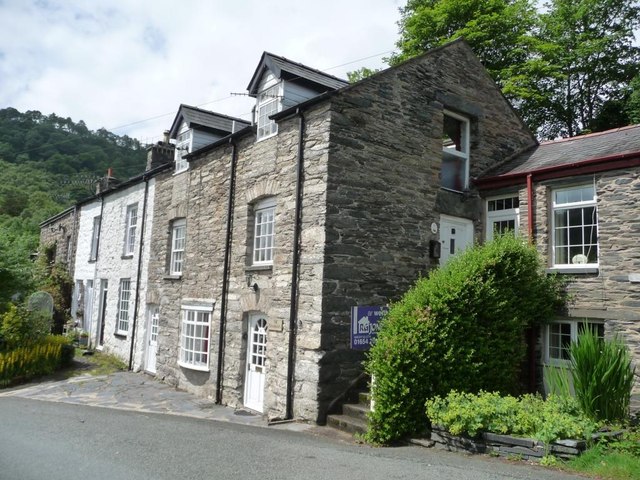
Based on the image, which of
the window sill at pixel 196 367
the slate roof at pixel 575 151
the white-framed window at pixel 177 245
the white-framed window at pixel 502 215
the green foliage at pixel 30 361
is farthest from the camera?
the white-framed window at pixel 177 245

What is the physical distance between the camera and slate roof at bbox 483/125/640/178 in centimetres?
1013

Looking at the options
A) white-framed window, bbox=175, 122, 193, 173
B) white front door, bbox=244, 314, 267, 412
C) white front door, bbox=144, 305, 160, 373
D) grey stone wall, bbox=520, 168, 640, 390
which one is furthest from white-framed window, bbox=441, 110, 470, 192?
white front door, bbox=144, 305, 160, 373

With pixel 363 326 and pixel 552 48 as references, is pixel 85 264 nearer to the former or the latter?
pixel 363 326

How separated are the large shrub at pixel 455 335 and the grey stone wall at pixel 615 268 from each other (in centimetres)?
110

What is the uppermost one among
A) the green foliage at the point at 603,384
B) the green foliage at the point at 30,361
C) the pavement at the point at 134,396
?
the green foliage at the point at 603,384

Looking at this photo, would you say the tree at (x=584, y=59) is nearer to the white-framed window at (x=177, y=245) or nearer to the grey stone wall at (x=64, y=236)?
the white-framed window at (x=177, y=245)

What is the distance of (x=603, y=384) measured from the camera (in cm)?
709

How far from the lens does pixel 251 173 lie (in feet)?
38.6

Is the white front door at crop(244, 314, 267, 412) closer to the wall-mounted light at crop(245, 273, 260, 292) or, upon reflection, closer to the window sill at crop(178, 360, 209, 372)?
the wall-mounted light at crop(245, 273, 260, 292)

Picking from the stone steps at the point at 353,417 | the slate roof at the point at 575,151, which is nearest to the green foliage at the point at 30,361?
the stone steps at the point at 353,417

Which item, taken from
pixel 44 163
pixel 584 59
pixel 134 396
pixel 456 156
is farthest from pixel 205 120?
pixel 44 163

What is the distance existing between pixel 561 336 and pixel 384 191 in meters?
4.78

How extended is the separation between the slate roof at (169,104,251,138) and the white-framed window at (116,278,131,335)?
5.85 metres

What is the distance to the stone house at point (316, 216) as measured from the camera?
954 cm
